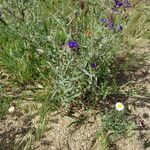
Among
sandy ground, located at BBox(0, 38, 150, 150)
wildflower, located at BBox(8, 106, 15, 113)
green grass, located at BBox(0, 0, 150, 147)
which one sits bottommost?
sandy ground, located at BBox(0, 38, 150, 150)

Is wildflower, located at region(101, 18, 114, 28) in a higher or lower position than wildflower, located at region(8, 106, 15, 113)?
higher

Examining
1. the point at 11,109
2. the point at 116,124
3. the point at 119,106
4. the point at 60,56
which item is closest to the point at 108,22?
the point at 60,56

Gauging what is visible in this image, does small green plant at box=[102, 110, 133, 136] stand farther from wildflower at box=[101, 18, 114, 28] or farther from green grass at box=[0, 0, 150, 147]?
wildflower at box=[101, 18, 114, 28]

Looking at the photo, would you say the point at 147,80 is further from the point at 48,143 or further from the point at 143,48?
the point at 48,143

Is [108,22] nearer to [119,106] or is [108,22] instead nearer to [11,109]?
[119,106]

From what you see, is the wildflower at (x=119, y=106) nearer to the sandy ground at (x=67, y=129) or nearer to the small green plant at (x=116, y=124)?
the small green plant at (x=116, y=124)

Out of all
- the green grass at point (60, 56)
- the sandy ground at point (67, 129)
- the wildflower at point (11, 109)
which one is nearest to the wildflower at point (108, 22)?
the green grass at point (60, 56)

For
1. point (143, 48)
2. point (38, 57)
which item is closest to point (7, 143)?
point (38, 57)

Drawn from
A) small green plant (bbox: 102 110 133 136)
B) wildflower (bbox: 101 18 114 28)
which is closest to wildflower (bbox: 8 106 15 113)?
small green plant (bbox: 102 110 133 136)

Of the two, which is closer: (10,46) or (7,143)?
(7,143)
